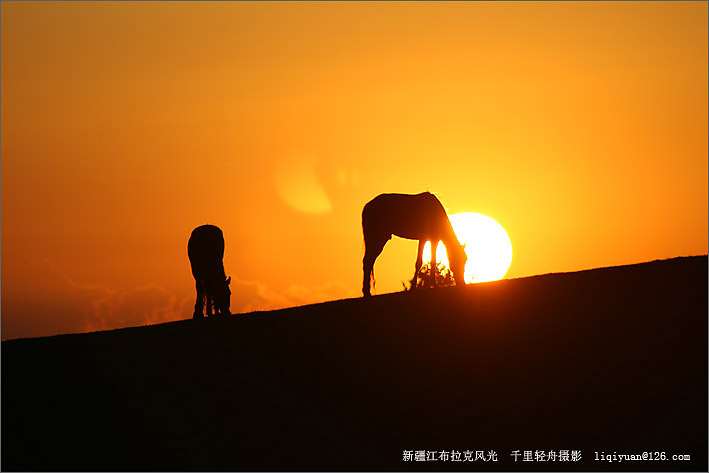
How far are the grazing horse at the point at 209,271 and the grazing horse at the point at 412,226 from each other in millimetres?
4998

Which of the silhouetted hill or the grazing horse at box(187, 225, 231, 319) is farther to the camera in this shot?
the grazing horse at box(187, 225, 231, 319)

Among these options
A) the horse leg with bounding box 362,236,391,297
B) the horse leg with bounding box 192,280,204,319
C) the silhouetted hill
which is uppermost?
the horse leg with bounding box 362,236,391,297

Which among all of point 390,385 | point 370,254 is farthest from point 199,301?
point 390,385

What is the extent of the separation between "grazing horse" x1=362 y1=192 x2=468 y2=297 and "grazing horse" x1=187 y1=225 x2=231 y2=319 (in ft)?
16.4

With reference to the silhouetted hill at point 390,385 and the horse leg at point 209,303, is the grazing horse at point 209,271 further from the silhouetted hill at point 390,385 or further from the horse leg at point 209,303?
the silhouetted hill at point 390,385

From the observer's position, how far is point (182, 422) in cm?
1644

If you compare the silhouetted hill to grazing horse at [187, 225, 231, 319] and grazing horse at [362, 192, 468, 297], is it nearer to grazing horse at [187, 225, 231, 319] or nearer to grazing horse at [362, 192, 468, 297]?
grazing horse at [362, 192, 468, 297]

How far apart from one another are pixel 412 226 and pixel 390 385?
446 inches

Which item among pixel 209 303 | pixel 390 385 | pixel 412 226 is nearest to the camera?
pixel 390 385

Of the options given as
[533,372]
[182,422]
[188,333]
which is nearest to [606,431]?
[533,372]

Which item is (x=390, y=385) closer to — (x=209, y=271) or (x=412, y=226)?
(x=412, y=226)

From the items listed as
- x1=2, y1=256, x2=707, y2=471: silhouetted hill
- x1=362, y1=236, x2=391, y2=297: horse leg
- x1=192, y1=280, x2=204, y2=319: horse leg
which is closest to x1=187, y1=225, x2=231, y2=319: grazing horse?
x1=192, y1=280, x2=204, y2=319: horse leg

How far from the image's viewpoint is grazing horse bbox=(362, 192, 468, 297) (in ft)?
93.1

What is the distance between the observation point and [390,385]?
57.9 ft
